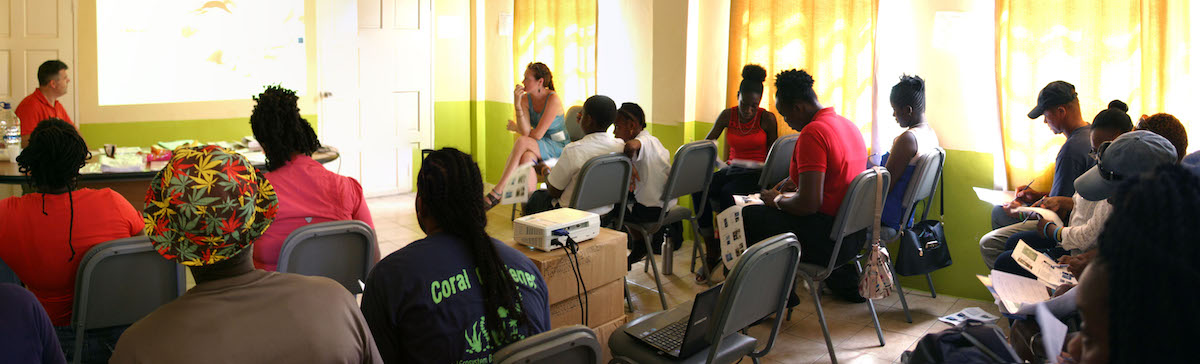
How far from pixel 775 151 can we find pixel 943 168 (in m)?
0.91

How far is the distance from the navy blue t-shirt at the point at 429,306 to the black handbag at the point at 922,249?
2806 mm

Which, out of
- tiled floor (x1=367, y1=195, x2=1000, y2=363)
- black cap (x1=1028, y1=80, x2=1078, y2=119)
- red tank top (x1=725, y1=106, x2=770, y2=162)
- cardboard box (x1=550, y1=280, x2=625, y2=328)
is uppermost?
black cap (x1=1028, y1=80, x2=1078, y2=119)

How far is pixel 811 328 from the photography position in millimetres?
4105

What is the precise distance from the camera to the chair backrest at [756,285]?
91.6 inches

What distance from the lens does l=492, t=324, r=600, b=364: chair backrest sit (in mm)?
1701

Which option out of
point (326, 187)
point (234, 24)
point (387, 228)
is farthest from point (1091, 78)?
point (234, 24)

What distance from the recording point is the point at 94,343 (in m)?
2.54

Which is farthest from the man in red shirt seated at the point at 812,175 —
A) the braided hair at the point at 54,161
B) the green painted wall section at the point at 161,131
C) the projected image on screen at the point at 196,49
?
the projected image on screen at the point at 196,49

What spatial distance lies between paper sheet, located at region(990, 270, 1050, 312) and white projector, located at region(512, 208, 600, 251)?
4.70ft

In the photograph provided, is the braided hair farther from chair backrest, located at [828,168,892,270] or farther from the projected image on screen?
the projected image on screen

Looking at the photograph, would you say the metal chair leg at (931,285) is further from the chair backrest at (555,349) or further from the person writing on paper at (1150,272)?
the person writing on paper at (1150,272)

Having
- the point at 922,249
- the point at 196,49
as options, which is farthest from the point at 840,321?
the point at 196,49

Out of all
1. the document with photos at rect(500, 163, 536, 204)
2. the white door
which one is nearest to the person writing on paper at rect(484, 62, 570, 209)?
the document with photos at rect(500, 163, 536, 204)

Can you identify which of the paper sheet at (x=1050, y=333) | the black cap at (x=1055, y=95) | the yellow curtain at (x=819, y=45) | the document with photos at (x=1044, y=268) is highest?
the yellow curtain at (x=819, y=45)
